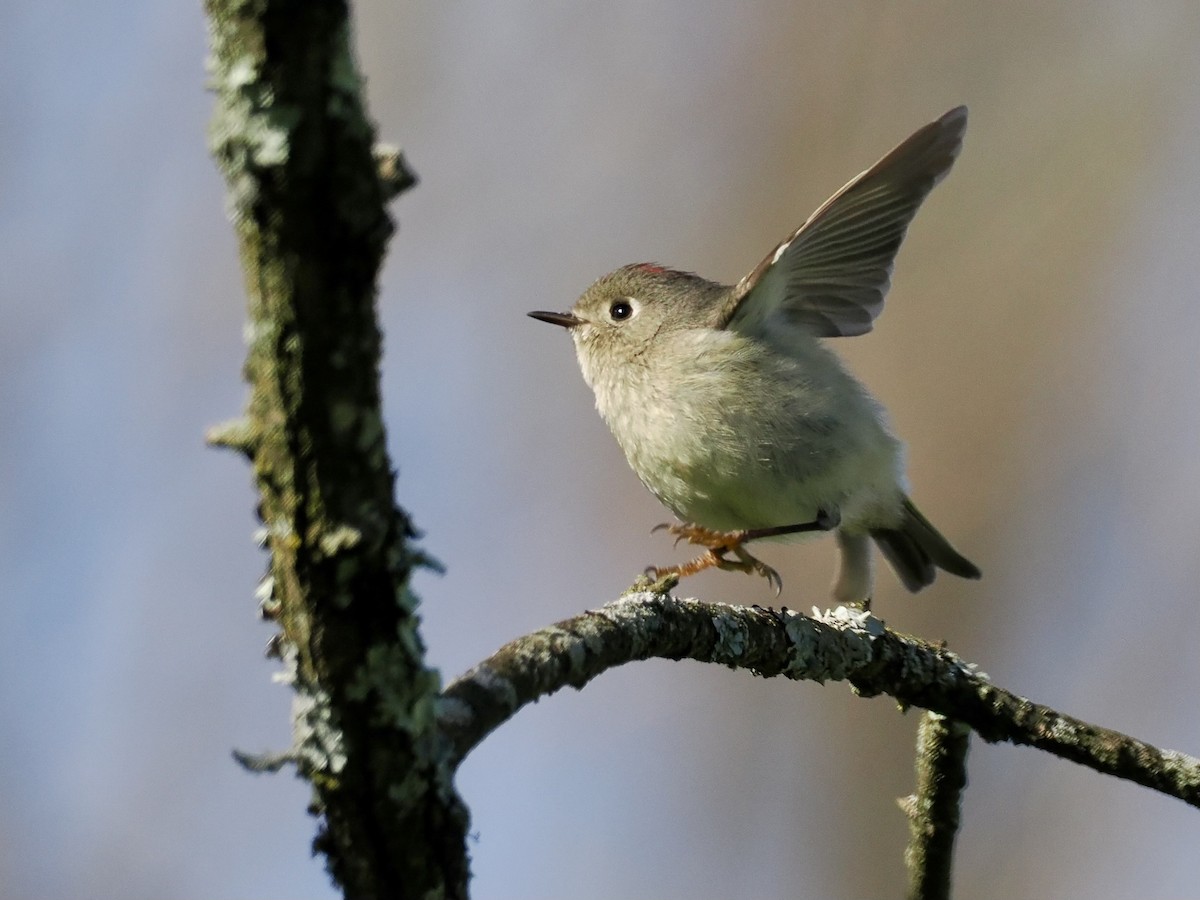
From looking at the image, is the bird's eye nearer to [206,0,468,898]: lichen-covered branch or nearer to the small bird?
the small bird

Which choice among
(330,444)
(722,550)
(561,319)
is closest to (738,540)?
(722,550)

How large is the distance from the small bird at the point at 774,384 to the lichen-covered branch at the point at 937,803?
0.85m

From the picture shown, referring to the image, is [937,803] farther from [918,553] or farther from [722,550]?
[918,553]

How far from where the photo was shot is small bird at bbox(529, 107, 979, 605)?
3396 mm

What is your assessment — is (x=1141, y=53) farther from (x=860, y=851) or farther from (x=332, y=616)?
(x=332, y=616)

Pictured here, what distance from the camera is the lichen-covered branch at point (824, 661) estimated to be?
5.68 ft

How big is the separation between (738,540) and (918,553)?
1.16 metres

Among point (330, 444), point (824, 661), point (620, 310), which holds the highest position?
point (620, 310)

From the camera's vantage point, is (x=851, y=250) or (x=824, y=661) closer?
(x=824, y=661)

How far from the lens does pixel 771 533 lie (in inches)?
136

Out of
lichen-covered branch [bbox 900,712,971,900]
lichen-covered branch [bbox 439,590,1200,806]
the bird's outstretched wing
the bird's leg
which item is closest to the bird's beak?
the bird's outstretched wing

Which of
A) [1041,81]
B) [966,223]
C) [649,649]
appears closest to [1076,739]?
[649,649]

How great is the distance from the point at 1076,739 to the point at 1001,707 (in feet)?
0.50

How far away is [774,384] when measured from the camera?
350cm
